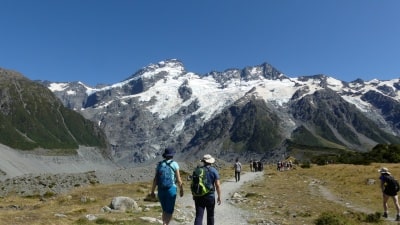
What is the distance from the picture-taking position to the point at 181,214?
2666 cm

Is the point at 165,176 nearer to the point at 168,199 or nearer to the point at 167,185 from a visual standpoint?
the point at 167,185

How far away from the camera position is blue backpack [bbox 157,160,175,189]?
16.8 m

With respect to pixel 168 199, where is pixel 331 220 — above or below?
below

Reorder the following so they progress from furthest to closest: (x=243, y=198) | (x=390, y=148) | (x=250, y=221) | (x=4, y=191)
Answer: (x=390, y=148), (x=4, y=191), (x=243, y=198), (x=250, y=221)

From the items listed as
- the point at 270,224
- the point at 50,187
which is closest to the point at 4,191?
the point at 50,187

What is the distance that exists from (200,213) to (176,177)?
1637 mm

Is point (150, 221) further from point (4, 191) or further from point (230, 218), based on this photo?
point (4, 191)

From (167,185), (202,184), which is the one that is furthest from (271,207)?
(167,185)

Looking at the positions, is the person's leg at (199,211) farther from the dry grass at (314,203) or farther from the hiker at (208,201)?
the dry grass at (314,203)

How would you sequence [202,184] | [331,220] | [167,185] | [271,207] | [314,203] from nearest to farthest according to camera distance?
[167,185]
[202,184]
[331,220]
[271,207]
[314,203]

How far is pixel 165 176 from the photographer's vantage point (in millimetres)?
16844

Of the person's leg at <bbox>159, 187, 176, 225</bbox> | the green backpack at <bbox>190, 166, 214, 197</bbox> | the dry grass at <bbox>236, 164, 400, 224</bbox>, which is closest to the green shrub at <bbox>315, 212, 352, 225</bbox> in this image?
the dry grass at <bbox>236, 164, 400, 224</bbox>

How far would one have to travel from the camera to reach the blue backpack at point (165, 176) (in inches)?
662

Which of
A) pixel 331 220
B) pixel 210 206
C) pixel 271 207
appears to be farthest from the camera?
pixel 271 207
